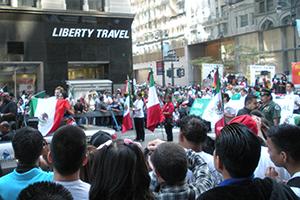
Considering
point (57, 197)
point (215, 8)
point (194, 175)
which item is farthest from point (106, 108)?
point (215, 8)

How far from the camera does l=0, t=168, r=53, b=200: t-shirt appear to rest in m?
3.37

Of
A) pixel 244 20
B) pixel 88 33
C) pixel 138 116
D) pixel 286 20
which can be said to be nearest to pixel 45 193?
pixel 138 116

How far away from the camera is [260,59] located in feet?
201

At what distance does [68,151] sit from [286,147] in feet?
5.72

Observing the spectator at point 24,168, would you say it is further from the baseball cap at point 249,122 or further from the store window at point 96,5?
the store window at point 96,5

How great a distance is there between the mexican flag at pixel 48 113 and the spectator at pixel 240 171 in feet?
24.0

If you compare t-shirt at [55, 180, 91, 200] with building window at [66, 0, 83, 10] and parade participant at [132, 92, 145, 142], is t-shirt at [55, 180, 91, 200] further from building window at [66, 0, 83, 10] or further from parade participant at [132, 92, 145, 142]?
building window at [66, 0, 83, 10]

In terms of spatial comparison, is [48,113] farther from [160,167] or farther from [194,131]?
[160,167]

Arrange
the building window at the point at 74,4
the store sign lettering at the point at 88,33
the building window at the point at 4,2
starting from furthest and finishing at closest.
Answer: the building window at the point at 74,4
the store sign lettering at the point at 88,33
the building window at the point at 4,2

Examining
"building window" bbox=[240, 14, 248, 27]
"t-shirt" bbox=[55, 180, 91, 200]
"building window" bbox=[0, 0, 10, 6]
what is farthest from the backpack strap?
"building window" bbox=[240, 14, 248, 27]

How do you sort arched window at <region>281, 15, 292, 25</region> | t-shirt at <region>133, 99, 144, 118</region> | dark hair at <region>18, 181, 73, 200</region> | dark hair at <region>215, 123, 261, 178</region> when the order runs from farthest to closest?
arched window at <region>281, 15, 292, 25</region> < t-shirt at <region>133, 99, 144, 118</region> < dark hair at <region>215, 123, 261, 178</region> < dark hair at <region>18, 181, 73, 200</region>

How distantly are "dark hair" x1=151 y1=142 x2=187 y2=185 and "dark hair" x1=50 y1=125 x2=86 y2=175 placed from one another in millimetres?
558

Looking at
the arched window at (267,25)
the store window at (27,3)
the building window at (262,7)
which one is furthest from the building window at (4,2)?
the building window at (262,7)

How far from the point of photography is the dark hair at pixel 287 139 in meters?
3.55
